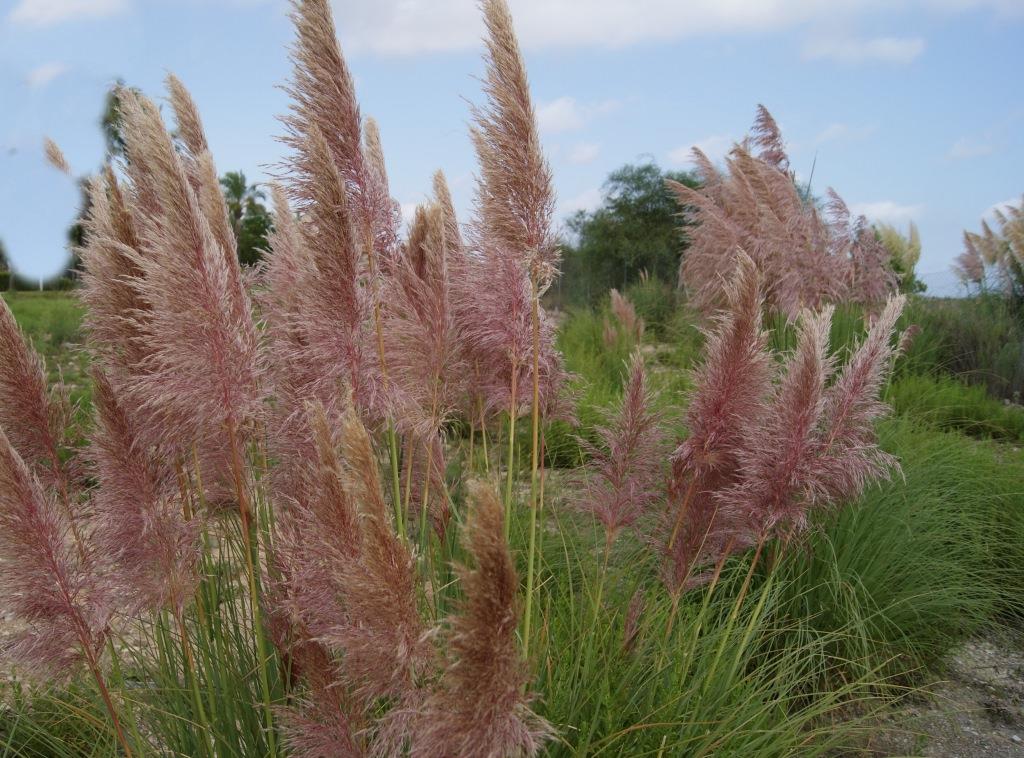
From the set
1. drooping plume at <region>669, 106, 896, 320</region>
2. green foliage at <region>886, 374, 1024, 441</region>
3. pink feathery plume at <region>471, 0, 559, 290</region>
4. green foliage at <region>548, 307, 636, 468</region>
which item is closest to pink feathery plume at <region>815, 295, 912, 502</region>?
green foliage at <region>548, 307, 636, 468</region>

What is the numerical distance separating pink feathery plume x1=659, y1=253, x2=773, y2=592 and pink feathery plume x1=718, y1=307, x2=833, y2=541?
48mm

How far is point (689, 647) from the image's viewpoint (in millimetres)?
2441

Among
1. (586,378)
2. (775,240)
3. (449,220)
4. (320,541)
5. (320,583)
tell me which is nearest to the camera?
(320,541)

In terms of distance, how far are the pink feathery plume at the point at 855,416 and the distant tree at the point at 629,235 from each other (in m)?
19.1

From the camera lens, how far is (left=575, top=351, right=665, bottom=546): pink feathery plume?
242 cm

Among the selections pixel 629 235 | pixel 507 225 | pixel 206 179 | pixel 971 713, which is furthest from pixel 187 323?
pixel 629 235

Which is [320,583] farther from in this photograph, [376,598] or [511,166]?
[511,166]

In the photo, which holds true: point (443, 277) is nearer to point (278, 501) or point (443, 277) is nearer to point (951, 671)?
point (278, 501)

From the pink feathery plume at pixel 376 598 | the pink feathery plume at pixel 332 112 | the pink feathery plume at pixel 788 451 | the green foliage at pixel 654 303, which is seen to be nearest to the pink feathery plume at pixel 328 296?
the pink feathery plume at pixel 332 112

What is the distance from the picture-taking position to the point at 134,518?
175cm

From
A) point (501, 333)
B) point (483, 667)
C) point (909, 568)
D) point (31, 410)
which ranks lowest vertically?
point (909, 568)

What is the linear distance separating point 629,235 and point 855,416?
20456mm

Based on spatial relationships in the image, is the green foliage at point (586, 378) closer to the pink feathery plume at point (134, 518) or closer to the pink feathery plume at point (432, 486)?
the pink feathery plume at point (432, 486)

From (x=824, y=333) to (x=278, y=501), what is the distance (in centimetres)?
146
